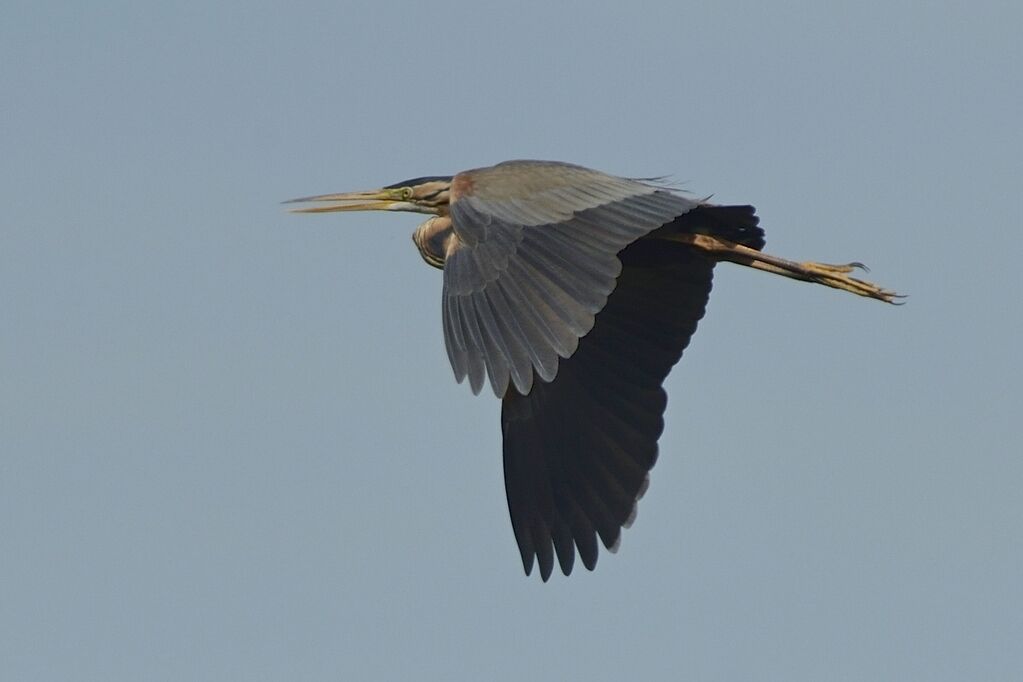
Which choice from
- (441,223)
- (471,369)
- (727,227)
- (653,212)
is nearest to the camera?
(471,369)

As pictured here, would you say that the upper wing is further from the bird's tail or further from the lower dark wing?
the lower dark wing

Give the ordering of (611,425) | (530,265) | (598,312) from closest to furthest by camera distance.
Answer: (530,265), (598,312), (611,425)

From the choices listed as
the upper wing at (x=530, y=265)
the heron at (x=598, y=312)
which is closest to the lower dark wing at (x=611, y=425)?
the heron at (x=598, y=312)

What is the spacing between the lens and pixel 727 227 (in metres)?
8.83

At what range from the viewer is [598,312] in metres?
8.05

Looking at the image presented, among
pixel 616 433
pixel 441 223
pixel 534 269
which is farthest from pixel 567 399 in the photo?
pixel 534 269

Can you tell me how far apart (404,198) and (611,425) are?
1672mm

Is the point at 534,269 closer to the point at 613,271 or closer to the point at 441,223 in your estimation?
the point at 613,271

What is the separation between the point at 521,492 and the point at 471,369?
2.12 metres

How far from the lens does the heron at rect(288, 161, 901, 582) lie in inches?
313

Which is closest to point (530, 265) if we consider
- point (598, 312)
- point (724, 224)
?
point (598, 312)

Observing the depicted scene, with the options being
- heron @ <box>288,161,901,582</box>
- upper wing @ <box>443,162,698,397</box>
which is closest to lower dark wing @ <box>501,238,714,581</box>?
heron @ <box>288,161,901,582</box>

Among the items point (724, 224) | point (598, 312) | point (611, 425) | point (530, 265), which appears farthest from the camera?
point (611, 425)

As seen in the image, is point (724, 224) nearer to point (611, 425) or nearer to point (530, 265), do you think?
point (611, 425)
